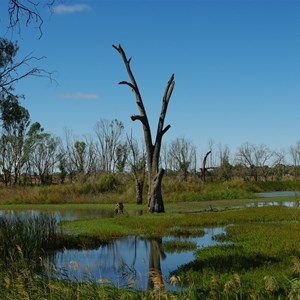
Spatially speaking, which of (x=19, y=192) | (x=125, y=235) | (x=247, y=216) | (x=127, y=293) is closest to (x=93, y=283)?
(x=127, y=293)

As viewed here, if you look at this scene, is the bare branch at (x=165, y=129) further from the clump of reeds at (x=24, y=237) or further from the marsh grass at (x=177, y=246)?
the clump of reeds at (x=24, y=237)

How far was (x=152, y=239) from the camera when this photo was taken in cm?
1680

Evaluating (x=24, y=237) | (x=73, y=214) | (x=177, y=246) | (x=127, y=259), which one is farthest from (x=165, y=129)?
(x=24, y=237)

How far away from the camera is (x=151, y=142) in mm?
27359

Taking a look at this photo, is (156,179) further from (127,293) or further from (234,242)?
(127,293)

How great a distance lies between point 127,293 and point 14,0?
5540 millimetres

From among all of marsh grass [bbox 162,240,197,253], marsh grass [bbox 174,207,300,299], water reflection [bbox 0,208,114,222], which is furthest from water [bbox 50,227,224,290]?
water reflection [bbox 0,208,114,222]

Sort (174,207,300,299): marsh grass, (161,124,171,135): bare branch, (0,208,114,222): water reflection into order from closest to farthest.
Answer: (174,207,300,299): marsh grass
(0,208,114,222): water reflection
(161,124,171,135): bare branch

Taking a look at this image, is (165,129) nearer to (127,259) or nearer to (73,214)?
(73,214)

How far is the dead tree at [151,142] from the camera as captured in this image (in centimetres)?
2678

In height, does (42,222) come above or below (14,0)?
below

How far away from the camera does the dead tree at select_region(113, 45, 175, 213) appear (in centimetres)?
2678

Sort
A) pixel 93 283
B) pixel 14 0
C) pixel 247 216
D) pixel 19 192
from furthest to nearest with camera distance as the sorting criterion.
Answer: pixel 19 192
pixel 247 216
pixel 14 0
pixel 93 283

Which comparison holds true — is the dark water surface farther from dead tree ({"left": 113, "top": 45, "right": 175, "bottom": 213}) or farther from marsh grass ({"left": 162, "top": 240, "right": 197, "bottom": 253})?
dead tree ({"left": 113, "top": 45, "right": 175, "bottom": 213})
